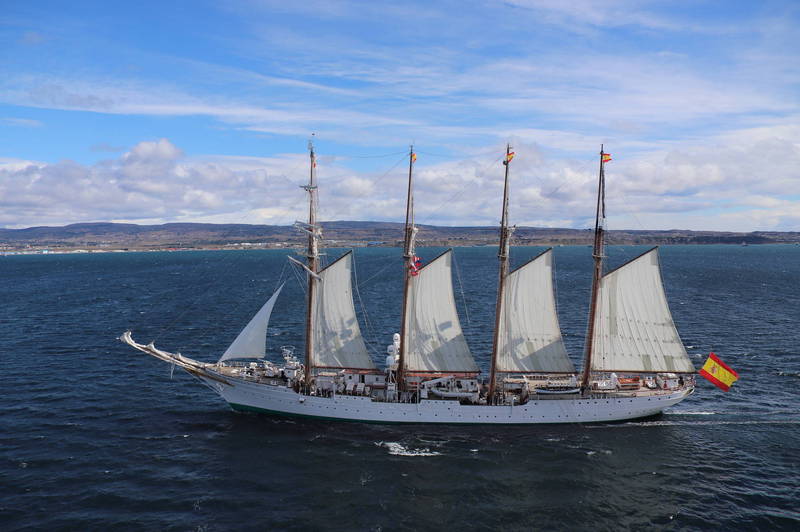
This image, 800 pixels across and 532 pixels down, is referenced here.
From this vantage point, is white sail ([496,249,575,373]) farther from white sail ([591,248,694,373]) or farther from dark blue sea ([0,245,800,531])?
dark blue sea ([0,245,800,531])

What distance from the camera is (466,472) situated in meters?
36.0

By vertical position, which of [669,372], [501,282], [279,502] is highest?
[501,282]

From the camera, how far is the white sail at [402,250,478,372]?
46.1 metres

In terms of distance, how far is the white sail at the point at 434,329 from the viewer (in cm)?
4612

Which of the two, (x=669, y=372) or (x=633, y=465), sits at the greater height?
(x=669, y=372)

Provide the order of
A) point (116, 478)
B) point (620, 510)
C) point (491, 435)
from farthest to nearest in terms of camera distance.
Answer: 1. point (491, 435)
2. point (116, 478)
3. point (620, 510)

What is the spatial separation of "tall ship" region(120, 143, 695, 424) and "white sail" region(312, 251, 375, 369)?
0.30 ft

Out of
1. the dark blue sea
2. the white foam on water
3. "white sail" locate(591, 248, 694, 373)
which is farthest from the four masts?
the white foam on water

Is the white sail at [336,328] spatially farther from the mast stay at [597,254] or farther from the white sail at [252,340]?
the mast stay at [597,254]

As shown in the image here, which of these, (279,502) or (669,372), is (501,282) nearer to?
(669,372)

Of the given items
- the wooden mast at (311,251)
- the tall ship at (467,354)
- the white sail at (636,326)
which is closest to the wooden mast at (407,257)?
the tall ship at (467,354)

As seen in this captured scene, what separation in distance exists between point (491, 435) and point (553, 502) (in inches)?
401

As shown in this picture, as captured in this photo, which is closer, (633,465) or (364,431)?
(633,465)

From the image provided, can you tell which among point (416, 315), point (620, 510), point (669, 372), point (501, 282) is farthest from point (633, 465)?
point (416, 315)
